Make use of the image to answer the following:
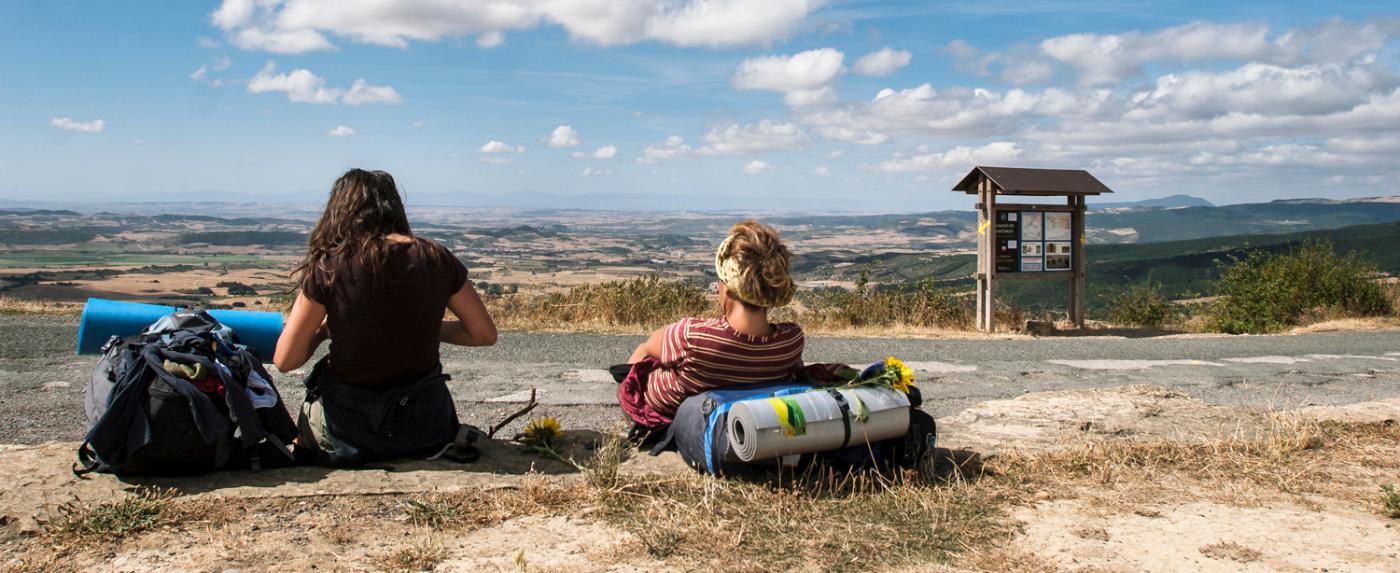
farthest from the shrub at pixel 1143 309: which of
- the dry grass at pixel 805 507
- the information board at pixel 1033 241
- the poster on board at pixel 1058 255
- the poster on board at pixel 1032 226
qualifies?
the dry grass at pixel 805 507

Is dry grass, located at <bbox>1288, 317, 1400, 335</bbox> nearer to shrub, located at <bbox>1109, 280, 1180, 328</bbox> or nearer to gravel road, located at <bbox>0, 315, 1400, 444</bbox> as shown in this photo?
gravel road, located at <bbox>0, 315, 1400, 444</bbox>

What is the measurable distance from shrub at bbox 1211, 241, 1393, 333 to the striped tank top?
12.9m

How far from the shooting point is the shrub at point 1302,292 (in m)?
14.7

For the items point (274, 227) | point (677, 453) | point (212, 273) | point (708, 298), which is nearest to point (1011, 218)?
point (708, 298)

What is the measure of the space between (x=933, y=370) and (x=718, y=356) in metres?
4.65

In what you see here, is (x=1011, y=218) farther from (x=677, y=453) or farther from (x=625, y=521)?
(x=625, y=521)

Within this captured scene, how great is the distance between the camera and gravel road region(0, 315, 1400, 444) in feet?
20.2

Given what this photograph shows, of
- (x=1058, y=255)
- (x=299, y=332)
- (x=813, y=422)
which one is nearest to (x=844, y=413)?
(x=813, y=422)

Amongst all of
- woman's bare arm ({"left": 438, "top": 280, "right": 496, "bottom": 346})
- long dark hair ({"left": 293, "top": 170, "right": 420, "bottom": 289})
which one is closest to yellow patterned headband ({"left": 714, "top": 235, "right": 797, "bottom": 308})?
woman's bare arm ({"left": 438, "top": 280, "right": 496, "bottom": 346})

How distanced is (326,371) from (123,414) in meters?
0.77

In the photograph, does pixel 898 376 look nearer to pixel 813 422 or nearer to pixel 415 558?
pixel 813 422

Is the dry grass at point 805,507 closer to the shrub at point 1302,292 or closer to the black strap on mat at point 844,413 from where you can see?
the black strap on mat at point 844,413

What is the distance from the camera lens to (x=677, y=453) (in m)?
4.41

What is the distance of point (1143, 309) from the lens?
1720 centimetres
